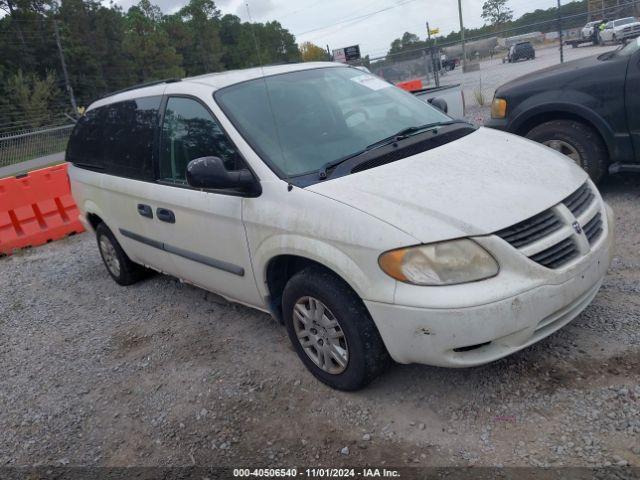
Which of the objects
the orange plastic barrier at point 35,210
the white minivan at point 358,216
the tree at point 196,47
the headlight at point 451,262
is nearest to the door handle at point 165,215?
the white minivan at point 358,216

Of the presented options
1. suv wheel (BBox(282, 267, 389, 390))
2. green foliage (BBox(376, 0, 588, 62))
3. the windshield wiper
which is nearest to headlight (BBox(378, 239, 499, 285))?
suv wheel (BBox(282, 267, 389, 390))

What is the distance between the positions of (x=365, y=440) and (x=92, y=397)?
1954 millimetres

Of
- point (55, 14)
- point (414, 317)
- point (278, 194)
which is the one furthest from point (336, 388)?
point (55, 14)

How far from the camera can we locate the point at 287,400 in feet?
10.7

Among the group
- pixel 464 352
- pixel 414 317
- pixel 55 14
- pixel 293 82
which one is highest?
pixel 55 14

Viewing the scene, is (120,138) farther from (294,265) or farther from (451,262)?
(451,262)

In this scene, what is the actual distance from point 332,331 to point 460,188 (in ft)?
3.34

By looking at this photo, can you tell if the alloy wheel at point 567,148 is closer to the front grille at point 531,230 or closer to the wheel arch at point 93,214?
the front grille at point 531,230

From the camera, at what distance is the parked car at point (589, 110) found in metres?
5.02

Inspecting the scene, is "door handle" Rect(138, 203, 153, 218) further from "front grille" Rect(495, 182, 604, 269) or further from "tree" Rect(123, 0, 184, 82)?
"tree" Rect(123, 0, 184, 82)

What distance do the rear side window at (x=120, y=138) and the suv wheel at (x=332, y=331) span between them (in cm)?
175

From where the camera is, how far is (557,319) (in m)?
2.79

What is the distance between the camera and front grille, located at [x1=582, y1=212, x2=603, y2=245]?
2.96 m

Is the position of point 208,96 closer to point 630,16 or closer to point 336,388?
point 336,388
